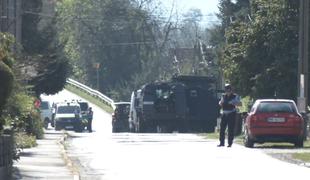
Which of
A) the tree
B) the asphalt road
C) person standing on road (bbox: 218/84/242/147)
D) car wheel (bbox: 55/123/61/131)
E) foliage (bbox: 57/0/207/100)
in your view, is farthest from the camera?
the tree

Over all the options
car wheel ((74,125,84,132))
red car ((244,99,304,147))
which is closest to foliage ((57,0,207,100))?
car wheel ((74,125,84,132))

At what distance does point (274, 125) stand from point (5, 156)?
1501 cm

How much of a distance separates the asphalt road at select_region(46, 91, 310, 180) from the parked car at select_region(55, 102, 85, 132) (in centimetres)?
3474

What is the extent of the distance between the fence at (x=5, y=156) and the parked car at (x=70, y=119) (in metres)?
49.9

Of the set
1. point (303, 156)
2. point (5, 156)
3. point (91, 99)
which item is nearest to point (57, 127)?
point (91, 99)

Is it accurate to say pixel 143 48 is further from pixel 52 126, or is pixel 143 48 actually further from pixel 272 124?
pixel 272 124

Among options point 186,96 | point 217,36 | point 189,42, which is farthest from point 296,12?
point 189,42

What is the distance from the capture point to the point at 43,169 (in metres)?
24.3

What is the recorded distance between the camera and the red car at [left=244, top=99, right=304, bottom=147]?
3409 centimetres

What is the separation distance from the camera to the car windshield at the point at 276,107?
113 feet

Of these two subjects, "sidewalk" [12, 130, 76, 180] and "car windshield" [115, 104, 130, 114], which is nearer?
"sidewalk" [12, 130, 76, 180]

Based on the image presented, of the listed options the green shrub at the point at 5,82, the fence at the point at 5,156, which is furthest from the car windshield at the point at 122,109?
the green shrub at the point at 5,82

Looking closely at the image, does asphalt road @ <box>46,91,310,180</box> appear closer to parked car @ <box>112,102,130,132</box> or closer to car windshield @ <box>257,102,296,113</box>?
car windshield @ <box>257,102,296,113</box>

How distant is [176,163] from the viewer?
26047 mm
